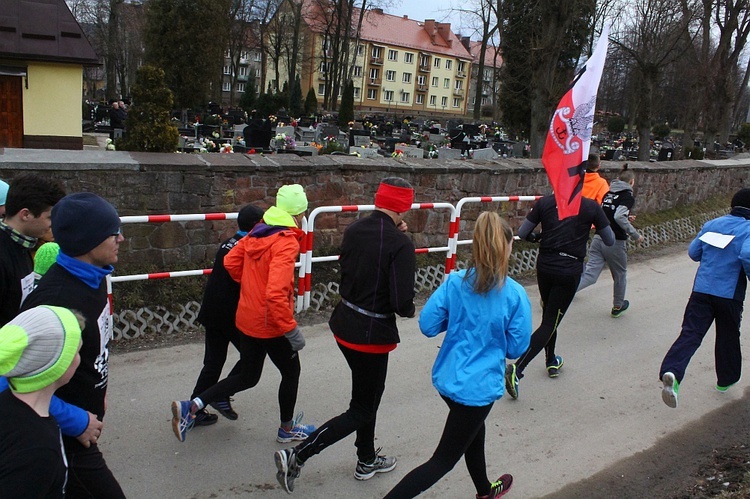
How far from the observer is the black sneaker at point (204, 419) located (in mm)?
4352

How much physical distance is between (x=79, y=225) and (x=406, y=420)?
9.35ft

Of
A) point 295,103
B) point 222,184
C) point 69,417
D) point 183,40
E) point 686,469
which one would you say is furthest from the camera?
point 295,103

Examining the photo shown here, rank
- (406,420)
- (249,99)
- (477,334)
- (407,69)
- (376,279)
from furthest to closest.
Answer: (407,69)
(249,99)
(406,420)
(376,279)
(477,334)

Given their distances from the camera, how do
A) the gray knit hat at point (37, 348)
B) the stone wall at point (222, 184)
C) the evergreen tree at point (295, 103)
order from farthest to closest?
the evergreen tree at point (295, 103), the stone wall at point (222, 184), the gray knit hat at point (37, 348)

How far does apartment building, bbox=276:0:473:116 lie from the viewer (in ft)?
244

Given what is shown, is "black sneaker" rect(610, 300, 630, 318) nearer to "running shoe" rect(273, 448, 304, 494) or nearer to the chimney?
"running shoe" rect(273, 448, 304, 494)

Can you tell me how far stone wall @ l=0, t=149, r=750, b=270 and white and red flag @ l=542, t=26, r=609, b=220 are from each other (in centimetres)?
351

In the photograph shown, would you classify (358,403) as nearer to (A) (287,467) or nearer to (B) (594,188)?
(A) (287,467)

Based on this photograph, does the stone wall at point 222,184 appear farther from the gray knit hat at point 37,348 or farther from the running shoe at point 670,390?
the gray knit hat at point 37,348

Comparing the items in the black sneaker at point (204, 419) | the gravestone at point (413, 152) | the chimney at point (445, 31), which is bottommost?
the black sneaker at point (204, 419)

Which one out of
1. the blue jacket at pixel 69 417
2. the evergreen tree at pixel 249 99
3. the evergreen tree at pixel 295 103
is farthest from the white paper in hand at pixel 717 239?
the evergreen tree at pixel 249 99

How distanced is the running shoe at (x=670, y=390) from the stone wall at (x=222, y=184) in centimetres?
405

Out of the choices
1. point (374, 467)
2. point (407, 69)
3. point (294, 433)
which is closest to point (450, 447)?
point (374, 467)

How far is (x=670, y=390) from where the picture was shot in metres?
4.68
